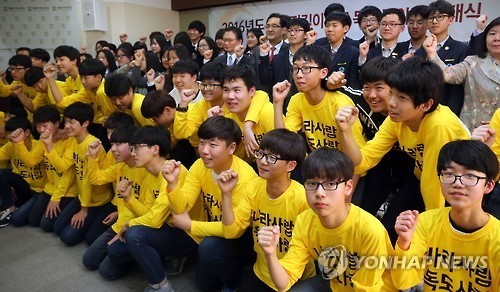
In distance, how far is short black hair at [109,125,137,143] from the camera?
2.80 m

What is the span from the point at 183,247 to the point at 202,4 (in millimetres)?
5890

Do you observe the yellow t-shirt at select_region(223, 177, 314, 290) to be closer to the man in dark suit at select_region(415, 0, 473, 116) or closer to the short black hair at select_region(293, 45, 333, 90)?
the short black hair at select_region(293, 45, 333, 90)

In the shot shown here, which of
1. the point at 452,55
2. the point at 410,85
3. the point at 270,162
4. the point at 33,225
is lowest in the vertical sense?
the point at 33,225

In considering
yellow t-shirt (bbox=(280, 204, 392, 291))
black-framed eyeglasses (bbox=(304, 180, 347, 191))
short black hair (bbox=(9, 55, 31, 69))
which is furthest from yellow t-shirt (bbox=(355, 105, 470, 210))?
short black hair (bbox=(9, 55, 31, 69))

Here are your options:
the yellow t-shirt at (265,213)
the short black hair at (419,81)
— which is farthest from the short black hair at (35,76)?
the short black hair at (419,81)

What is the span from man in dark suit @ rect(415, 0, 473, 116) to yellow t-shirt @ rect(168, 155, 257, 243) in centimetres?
166

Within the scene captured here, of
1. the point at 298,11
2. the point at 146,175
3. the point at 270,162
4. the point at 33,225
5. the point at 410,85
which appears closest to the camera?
the point at 410,85

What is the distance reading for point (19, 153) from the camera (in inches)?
141

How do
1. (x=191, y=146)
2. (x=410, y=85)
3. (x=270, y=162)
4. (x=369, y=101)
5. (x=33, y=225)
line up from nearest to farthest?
(x=410, y=85) < (x=270, y=162) < (x=369, y=101) < (x=191, y=146) < (x=33, y=225)

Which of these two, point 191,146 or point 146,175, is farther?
point 191,146

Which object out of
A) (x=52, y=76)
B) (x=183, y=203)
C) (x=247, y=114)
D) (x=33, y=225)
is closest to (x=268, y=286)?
(x=183, y=203)

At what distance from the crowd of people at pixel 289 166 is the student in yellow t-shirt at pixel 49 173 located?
A: 13 mm

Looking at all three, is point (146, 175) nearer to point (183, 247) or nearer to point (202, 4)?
point (183, 247)

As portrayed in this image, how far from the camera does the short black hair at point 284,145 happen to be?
1.94m
